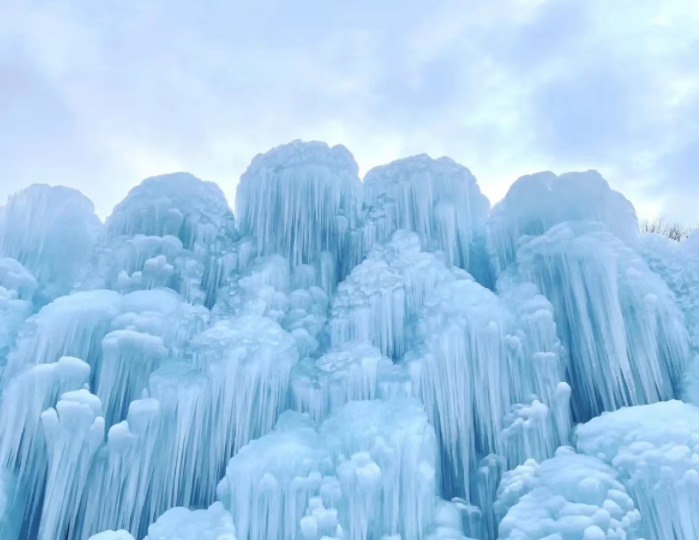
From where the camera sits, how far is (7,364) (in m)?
7.02

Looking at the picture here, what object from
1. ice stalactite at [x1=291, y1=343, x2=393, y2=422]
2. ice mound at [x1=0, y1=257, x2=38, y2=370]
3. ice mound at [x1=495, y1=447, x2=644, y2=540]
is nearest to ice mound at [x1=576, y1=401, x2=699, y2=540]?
ice mound at [x1=495, y1=447, x2=644, y2=540]

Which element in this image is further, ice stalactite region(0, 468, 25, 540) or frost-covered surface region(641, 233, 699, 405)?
frost-covered surface region(641, 233, 699, 405)

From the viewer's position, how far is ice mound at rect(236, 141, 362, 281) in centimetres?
916

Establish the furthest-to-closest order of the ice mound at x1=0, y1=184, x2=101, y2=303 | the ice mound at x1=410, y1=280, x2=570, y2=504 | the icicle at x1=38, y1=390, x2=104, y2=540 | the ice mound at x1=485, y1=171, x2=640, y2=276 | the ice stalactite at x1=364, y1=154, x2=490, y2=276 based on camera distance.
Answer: the ice mound at x1=0, y1=184, x2=101, y2=303 → the ice stalactite at x1=364, y1=154, x2=490, y2=276 → the ice mound at x1=485, y1=171, x2=640, y2=276 → the ice mound at x1=410, y1=280, x2=570, y2=504 → the icicle at x1=38, y1=390, x2=104, y2=540

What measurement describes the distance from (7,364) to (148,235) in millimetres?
2844

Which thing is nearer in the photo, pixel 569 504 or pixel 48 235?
pixel 569 504

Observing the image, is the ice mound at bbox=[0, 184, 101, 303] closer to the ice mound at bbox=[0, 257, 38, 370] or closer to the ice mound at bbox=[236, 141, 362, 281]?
the ice mound at bbox=[0, 257, 38, 370]

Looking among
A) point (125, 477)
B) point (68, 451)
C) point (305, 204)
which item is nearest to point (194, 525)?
point (125, 477)

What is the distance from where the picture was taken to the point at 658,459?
559 centimetres

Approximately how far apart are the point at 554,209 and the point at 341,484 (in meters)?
5.36

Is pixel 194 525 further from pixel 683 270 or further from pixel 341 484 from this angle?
pixel 683 270

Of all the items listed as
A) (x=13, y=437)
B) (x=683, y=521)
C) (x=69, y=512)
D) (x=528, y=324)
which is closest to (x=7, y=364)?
(x=13, y=437)

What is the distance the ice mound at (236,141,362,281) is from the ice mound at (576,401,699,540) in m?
4.60

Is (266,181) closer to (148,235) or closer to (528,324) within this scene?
(148,235)
